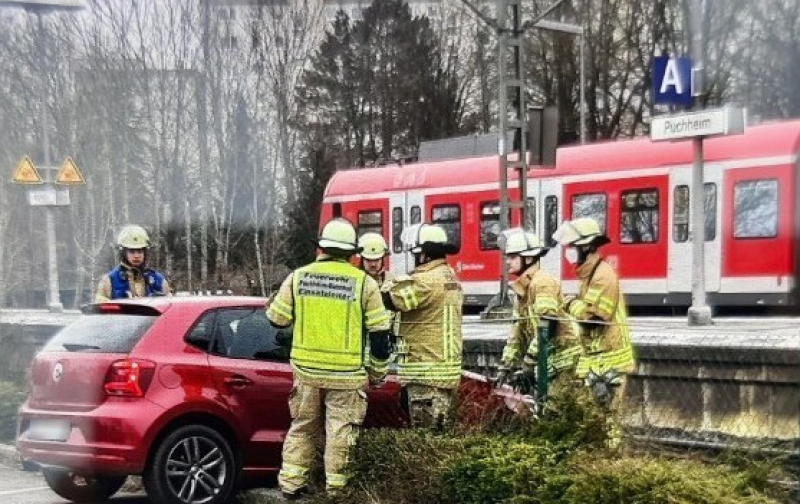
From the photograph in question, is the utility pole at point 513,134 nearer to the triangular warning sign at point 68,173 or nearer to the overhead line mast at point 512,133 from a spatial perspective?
the overhead line mast at point 512,133

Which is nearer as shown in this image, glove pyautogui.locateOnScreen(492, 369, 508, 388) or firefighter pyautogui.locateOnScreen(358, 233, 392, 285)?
glove pyautogui.locateOnScreen(492, 369, 508, 388)

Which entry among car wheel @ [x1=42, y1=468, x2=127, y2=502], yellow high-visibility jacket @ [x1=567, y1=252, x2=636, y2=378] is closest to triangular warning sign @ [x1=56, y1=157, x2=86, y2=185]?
car wheel @ [x1=42, y1=468, x2=127, y2=502]

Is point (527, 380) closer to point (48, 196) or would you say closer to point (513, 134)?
point (48, 196)

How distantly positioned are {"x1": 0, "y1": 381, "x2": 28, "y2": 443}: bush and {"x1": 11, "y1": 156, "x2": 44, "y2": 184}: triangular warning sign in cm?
443

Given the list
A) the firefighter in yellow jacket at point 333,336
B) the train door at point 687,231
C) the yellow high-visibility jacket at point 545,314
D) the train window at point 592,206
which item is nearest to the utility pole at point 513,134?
the train window at point 592,206

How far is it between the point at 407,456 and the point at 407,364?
78cm

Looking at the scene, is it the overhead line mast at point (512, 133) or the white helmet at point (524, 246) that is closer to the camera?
the white helmet at point (524, 246)

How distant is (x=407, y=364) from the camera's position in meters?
5.32

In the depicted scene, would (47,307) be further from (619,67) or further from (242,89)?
(619,67)

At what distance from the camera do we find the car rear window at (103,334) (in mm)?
5457

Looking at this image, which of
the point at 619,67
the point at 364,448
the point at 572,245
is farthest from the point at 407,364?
the point at 619,67

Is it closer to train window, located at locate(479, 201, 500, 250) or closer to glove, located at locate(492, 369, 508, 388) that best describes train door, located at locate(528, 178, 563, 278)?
train window, located at locate(479, 201, 500, 250)

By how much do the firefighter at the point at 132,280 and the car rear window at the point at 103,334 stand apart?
34.1 inches

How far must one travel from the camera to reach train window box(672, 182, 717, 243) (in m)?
14.1
